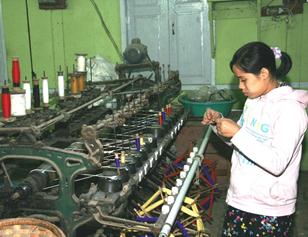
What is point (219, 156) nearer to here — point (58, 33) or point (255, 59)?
Answer: point (58, 33)

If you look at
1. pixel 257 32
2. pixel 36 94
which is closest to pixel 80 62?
pixel 36 94

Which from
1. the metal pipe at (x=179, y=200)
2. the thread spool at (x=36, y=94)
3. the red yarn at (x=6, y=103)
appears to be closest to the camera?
the metal pipe at (x=179, y=200)

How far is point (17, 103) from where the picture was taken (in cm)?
235

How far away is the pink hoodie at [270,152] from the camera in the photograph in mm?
1738

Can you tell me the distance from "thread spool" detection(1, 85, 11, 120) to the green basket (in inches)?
89.3

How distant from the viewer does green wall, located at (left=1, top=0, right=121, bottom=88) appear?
5.18 m

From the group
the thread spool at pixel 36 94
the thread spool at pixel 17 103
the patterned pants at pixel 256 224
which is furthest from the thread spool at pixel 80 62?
the patterned pants at pixel 256 224

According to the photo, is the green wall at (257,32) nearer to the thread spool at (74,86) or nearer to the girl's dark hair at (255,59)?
the thread spool at (74,86)

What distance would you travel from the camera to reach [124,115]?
2.77 meters

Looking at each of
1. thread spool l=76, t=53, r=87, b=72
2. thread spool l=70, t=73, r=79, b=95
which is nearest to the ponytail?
thread spool l=70, t=73, r=79, b=95

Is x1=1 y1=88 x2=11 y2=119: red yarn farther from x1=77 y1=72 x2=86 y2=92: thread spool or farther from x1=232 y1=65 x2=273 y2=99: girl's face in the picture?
x1=232 y1=65 x2=273 y2=99: girl's face

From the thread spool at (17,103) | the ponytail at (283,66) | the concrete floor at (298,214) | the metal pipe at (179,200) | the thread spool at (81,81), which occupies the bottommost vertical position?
the concrete floor at (298,214)

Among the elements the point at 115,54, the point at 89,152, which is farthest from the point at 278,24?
the point at 89,152

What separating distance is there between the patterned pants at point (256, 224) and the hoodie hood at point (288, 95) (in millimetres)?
595
